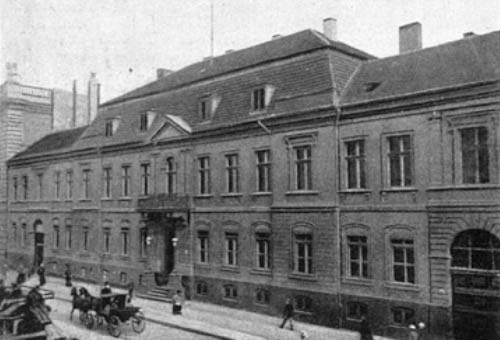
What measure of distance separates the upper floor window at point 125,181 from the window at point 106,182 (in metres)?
1.65

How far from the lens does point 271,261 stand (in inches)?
981

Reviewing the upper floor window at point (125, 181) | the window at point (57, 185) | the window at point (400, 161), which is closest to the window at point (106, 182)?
the upper floor window at point (125, 181)

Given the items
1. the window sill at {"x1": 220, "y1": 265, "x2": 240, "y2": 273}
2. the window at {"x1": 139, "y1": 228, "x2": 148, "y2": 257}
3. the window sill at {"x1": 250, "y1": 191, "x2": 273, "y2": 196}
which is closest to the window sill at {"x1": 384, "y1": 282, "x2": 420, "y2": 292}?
the window sill at {"x1": 250, "y1": 191, "x2": 273, "y2": 196}

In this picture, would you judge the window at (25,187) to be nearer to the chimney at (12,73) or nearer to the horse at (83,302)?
the chimney at (12,73)

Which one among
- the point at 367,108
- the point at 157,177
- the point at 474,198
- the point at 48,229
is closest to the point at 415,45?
→ the point at 367,108

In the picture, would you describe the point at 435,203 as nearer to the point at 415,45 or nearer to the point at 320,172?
the point at 320,172

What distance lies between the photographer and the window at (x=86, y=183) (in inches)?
1479

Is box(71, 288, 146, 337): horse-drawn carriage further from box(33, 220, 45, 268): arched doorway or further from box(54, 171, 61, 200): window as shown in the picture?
box(33, 220, 45, 268): arched doorway

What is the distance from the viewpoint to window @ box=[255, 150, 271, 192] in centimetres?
2548

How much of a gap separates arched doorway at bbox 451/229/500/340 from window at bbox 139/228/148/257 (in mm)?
19088

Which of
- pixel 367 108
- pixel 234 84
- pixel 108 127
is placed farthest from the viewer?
pixel 108 127

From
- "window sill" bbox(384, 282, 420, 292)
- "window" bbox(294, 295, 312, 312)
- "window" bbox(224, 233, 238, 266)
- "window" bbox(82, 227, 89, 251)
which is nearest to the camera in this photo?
"window sill" bbox(384, 282, 420, 292)

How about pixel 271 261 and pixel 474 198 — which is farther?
pixel 271 261

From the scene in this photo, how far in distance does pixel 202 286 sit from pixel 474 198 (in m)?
15.5
